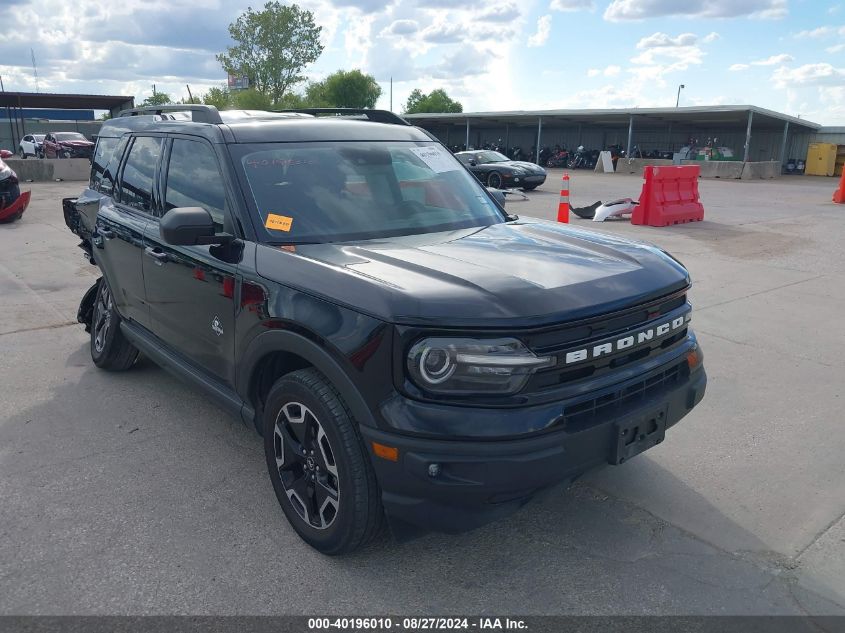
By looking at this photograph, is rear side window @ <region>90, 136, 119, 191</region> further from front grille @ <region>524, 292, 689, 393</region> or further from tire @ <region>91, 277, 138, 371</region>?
front grille @ <region>524, 292, 689, 393</region>

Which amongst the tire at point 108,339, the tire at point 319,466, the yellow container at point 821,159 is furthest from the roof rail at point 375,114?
the yellow container at point 821,159

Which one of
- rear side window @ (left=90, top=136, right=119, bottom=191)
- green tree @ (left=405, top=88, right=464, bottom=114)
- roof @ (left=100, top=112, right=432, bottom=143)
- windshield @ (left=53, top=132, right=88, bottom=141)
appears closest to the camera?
roof @ (left=100, top=112, right=432, bottom=143)

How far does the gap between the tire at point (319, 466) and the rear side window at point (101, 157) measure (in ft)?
9.53

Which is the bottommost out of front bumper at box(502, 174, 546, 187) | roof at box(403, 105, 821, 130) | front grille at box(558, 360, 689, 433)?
front bumper at box(502, 174, 546, 187)

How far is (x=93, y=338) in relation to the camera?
18.0ft

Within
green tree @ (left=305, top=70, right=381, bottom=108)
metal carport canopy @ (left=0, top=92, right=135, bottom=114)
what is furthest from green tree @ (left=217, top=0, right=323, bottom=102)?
metal carport canopy @ (left=0, top=92, right=135, bottom=114)

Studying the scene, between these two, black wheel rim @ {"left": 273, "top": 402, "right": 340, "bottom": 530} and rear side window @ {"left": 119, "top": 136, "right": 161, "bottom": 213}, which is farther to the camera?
rear side window @ {"left": 119, "top": 136, "right": 161, "bottom": 213}

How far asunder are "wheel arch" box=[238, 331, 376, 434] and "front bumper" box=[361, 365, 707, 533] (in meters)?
0.13

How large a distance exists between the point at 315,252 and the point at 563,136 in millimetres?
49269

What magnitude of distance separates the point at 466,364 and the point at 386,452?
440 millimetres

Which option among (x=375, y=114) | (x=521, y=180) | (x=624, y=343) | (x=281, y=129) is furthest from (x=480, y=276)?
(x=521, y=180)

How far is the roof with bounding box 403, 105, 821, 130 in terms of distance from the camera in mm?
33531

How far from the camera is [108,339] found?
5.16 meters

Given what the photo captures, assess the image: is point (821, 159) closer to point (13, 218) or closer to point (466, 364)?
point (13, 218)
